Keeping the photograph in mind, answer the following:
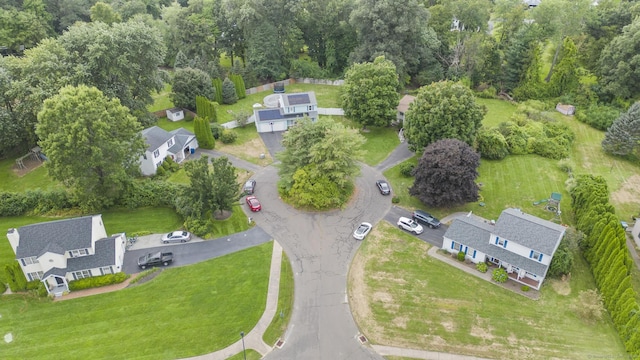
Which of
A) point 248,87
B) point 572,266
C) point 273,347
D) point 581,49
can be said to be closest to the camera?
point 273,347

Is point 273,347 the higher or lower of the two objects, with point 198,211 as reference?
lower

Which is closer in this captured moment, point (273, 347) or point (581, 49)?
point (273, 347)

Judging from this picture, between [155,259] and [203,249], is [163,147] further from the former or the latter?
[155,259]

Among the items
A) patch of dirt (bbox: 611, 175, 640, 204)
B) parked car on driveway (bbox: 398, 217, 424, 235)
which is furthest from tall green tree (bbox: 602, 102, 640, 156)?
parked car on driveway (bbox: 398, 217, 424, 235)

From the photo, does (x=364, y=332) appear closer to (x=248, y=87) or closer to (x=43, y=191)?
(x=43, y=191)

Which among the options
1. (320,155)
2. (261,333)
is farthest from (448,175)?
(261,333)

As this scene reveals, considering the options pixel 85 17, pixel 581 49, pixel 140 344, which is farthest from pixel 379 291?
pixel 85 17
